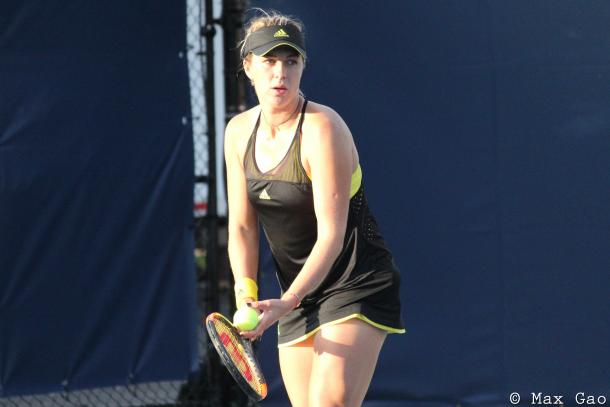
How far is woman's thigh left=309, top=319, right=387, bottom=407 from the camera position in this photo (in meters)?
3.42

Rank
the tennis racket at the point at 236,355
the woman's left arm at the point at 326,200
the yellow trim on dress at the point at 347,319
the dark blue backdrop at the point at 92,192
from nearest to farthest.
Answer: the tennis racket at the point at 236,355
the woman's left arm at the point at 326,200
the yellow trim on dress at the point at 347,319
the dark blue backdrop at the point at 92,192

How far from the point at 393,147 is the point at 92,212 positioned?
5.31ft

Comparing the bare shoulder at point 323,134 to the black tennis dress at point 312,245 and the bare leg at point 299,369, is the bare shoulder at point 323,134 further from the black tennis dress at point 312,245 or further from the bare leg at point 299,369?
the bare leg at point 299,369

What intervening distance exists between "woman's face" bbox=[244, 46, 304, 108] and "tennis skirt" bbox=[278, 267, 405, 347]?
2.20 feet

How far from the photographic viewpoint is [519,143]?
5.39 metres

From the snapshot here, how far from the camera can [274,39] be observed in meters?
3.41

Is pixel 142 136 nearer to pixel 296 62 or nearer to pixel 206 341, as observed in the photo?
pixel 206 341

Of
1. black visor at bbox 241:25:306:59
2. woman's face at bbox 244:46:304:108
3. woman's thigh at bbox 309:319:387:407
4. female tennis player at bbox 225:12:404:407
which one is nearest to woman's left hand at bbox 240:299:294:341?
female tennis player at bbox 225:12:404:407

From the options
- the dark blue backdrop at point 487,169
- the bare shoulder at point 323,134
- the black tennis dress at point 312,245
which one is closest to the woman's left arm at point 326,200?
the bare shoulder at point 323,134

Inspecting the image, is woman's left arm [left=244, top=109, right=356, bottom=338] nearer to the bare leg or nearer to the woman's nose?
the woman's nose

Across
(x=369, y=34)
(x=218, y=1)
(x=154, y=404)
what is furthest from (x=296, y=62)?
(x=154, y=404)

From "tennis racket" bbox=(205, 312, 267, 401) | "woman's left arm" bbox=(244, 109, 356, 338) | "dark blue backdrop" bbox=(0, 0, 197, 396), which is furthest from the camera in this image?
"dark blue backdrop" bbox=(0, 0, 197, 396)

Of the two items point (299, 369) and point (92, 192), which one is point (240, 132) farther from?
point (92, 192)

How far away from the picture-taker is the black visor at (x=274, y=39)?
11.2ft
